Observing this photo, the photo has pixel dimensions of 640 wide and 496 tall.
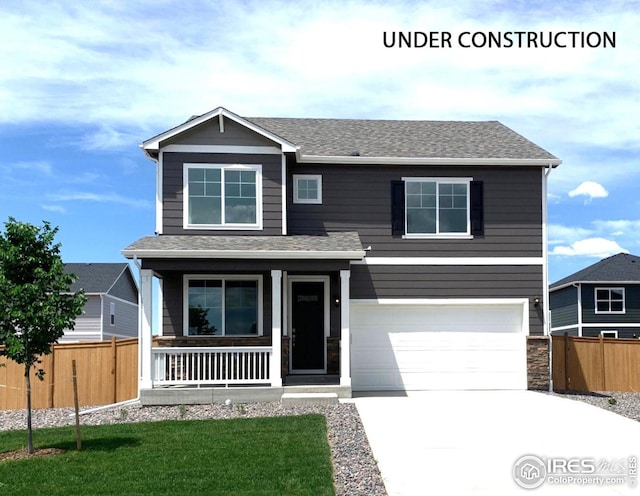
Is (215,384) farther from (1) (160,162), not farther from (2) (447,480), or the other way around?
(2) (447,480)

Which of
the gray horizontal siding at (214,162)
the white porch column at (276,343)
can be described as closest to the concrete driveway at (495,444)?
the white porch column at (276,343)

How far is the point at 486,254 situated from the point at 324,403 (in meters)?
5.73

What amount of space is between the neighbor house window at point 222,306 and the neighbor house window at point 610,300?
23038 mm

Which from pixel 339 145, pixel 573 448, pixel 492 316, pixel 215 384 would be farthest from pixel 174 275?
pixel 573 448

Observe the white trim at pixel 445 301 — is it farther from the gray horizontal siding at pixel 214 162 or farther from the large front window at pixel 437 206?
the gray horizontal siding at pixel 214 162

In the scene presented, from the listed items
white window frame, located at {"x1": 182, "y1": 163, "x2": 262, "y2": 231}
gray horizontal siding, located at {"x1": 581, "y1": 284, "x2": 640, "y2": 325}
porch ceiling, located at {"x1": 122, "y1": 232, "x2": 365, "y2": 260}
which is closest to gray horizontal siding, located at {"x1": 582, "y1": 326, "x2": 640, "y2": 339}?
gray horizontal siding, located at {"x1": 581, "y1": 284, "x2": 640, "y2": 325}

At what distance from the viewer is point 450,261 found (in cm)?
1761

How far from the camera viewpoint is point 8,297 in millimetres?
10680

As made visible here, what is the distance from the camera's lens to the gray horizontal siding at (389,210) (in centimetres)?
1756

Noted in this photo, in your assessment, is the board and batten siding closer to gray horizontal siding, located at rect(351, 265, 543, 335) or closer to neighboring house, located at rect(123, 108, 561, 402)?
neighboring house, located at rect(123, 108, 561, 402)

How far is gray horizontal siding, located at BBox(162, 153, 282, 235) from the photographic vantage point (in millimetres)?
16703

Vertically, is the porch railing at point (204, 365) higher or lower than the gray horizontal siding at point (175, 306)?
lower

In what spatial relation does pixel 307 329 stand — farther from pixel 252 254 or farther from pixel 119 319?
pixel 119 319

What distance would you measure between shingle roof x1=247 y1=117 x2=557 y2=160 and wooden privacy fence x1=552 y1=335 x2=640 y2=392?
4.96 meters
